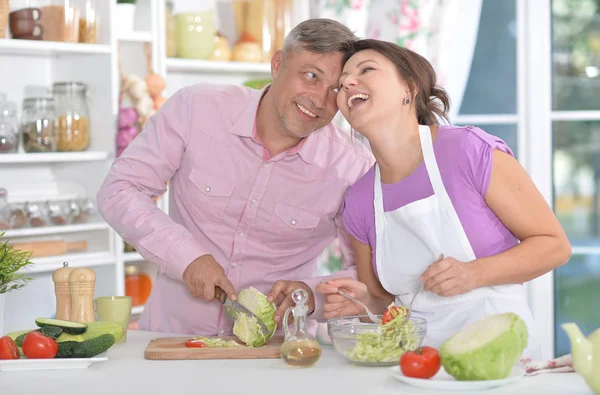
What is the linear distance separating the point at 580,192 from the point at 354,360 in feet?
8.81

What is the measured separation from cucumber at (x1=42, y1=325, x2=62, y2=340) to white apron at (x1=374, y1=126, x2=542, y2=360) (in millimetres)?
803

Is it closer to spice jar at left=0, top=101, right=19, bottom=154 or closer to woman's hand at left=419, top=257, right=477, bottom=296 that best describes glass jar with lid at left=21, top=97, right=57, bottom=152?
spice jar at left=0, top=101, right=19, bottom=154

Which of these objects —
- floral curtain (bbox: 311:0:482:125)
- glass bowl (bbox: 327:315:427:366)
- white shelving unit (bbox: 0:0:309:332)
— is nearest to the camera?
glass bowl (bbox: 327:315:427:366)

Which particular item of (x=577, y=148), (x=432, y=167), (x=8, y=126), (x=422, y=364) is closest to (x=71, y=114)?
(x=8, y=126)

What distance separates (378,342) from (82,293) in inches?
32.5

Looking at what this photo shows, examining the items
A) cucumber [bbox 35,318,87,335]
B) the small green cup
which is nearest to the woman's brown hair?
the small green cup

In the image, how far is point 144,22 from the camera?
3.73m

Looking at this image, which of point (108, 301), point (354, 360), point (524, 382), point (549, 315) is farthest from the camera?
point (549, 315)

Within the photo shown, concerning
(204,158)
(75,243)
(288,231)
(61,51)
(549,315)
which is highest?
(61,51)

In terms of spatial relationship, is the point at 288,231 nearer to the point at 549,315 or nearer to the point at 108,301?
the point at 108,301

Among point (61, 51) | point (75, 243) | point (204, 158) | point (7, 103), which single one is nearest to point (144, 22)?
point (61, 51)

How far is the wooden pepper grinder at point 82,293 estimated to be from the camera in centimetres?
224

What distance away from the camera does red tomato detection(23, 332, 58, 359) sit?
193cm

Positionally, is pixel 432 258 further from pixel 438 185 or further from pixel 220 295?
pixel 220 295
